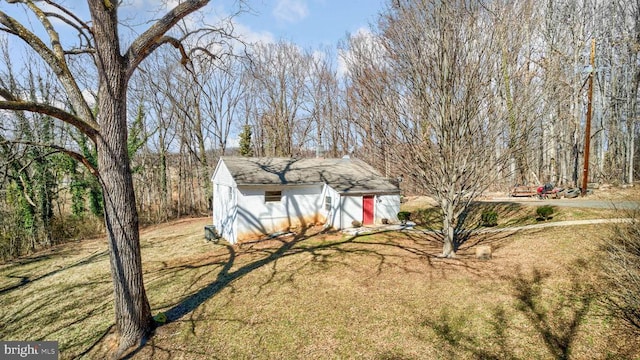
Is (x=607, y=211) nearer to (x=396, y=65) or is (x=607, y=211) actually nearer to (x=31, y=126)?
(x=396, y=65)

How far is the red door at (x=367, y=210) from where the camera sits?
16.5 metres

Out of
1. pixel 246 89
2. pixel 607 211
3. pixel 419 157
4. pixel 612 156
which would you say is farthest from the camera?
pixel 246 89

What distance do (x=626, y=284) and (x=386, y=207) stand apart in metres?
11.1

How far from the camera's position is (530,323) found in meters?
6.20

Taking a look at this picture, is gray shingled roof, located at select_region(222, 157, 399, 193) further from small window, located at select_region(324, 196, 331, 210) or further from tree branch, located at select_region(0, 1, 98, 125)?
tree branch, located at select_region(0, 1, 98, 125)

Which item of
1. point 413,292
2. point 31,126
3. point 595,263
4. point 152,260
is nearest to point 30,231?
point 31,126

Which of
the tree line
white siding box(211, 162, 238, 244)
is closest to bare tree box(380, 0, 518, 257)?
the tree line

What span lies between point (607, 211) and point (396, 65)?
10.9m

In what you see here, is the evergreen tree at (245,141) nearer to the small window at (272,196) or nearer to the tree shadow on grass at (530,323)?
the small window at (272,196)

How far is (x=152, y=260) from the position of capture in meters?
12.9

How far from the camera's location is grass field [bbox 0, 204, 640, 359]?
596 centimetres

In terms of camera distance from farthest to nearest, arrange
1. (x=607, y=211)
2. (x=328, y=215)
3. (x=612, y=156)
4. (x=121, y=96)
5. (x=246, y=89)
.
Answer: (x=246, y=89)
(x=612, y=156)
(x=328, y=215)
(x=607, y=211)
(x=121, y=96)

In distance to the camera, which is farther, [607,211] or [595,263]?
[607,211]

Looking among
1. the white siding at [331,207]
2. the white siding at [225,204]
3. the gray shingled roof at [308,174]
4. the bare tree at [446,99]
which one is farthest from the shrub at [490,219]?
the white siding at [225,204]
